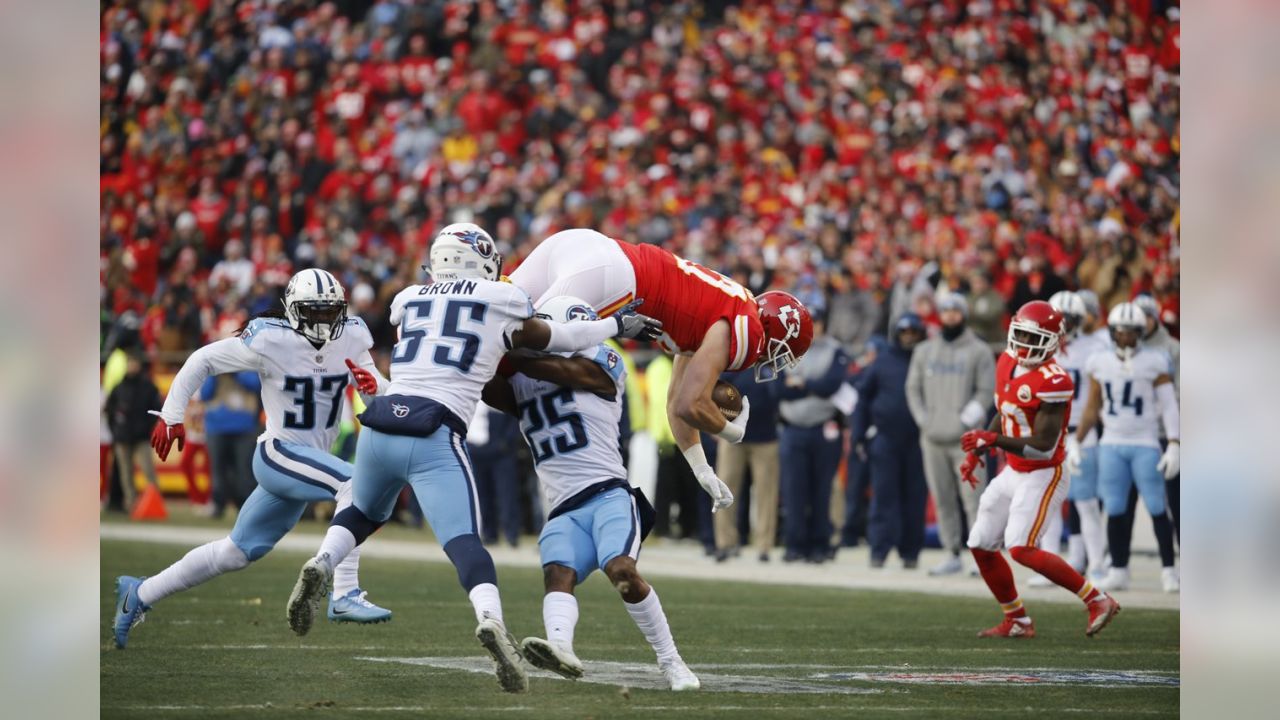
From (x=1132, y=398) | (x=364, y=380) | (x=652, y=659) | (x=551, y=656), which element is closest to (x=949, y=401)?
(x=1132, y=398)

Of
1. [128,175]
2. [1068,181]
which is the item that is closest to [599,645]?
[1068,181]

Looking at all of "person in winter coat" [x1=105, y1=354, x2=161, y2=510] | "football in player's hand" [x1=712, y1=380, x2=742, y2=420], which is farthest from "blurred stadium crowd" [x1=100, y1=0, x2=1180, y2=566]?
"football in player's hand" [x1=712, y1=380, x2=742, y2=420]

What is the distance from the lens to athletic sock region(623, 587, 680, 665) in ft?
22.0

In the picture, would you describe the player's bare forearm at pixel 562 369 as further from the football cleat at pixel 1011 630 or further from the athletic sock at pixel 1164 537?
the athletic sock at pixel 1164 537

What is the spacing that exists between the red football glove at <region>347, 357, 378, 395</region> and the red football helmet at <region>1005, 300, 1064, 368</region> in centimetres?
363

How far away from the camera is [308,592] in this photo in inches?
260

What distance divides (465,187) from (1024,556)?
1291cm

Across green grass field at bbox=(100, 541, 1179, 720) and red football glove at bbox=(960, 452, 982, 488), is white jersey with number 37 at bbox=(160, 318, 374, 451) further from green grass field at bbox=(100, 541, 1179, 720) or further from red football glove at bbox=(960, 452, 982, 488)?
red football glove at bbox=(960, 452, 982, 488)

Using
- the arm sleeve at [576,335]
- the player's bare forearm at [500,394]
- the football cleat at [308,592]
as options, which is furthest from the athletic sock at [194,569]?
the arm sleeve at [576,335]

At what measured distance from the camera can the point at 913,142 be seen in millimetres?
19797

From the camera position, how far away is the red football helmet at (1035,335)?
375 inches

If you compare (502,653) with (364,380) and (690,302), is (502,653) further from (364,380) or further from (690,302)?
(364,380)

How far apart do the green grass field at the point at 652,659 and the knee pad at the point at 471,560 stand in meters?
0.45
